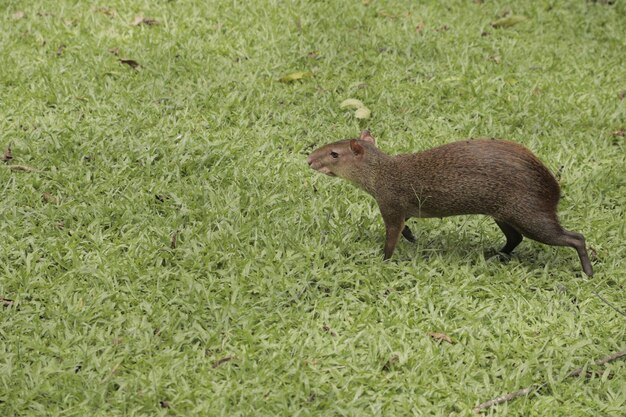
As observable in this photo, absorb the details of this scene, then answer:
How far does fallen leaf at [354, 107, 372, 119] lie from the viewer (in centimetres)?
670

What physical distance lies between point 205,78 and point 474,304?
3.45 meters

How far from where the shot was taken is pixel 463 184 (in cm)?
482

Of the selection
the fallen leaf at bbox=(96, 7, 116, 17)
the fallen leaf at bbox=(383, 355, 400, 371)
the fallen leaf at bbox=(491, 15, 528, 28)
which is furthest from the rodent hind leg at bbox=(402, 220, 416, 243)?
the fallen leaf at bbox=(96, 7, 116, 17)

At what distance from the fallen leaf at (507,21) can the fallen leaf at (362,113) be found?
8.00ft

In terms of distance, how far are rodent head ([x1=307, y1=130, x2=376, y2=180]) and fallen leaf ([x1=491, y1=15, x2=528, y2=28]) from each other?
384 cm

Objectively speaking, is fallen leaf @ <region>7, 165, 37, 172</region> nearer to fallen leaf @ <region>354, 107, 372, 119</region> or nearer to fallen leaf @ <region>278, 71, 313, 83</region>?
fallen leaf @ <region>278, 71, 313, 83</region>

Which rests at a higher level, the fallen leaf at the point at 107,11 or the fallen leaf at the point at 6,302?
the fallen leaf at the point at 107,11

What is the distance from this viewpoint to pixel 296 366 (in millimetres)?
4078

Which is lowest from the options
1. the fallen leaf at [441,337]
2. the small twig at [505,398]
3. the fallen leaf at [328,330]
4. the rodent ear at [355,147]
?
the fallen leaf at [441,337]

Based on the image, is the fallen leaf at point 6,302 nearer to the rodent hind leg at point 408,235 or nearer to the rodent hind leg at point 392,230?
the rodent hind leg at point 392,230

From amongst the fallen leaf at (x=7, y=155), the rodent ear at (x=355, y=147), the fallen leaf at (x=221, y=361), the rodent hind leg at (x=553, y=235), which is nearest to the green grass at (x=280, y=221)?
the fallen leaf at (x=221, y=361)

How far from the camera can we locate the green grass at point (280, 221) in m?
4.05

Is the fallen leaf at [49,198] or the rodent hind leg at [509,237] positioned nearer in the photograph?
the rodent hind leg at [509,237]

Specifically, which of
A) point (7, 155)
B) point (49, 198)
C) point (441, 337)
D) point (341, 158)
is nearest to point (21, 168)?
point (7, 155)
